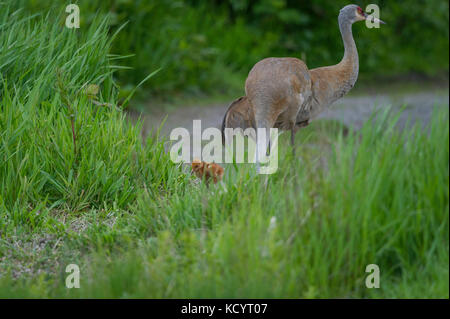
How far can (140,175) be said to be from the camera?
466cm

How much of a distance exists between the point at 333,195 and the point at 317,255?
12.6 inches

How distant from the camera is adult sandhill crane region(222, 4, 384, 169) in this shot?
4.77 metres

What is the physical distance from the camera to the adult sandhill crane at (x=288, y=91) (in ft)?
15.7

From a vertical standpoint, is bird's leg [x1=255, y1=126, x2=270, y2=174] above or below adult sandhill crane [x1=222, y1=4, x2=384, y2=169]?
below

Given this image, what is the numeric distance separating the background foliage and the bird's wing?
8.37 ft

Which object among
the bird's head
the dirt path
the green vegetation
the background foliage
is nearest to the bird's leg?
the green vegetation

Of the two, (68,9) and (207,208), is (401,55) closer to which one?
Result: (68,9)

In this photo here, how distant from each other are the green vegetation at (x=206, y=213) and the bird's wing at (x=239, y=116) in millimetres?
550

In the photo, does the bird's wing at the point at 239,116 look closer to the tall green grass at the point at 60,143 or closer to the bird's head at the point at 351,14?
the tall green grass at the point at 60,143

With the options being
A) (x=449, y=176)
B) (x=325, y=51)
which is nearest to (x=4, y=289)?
(x=449, y=176)

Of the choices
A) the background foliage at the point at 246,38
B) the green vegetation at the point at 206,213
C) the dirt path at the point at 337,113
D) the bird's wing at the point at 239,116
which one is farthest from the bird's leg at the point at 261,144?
the background foliage at the point at 246,38

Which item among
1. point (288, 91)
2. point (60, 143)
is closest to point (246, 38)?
point (288, 91)

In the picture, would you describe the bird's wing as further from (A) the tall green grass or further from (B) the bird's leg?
(A) the tall green grass
